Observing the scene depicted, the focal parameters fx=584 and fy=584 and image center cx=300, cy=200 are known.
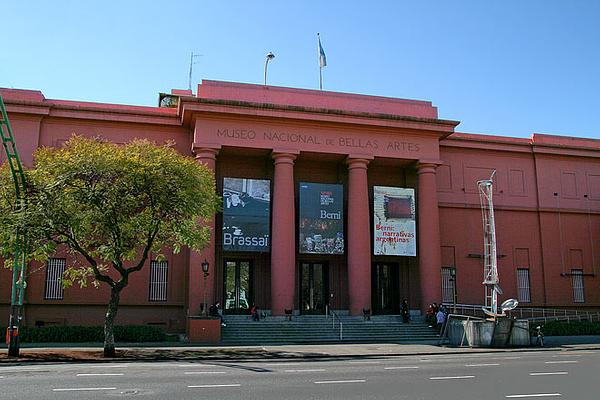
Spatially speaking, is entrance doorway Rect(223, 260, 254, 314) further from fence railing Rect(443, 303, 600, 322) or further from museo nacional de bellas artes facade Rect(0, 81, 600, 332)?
fence railing Rect(443, 303, 600, 322)

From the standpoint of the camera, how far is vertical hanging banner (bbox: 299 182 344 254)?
109ft

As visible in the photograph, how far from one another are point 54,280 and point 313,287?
48.5 ft

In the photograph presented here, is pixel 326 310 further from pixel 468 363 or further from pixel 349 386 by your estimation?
pixel 349 386

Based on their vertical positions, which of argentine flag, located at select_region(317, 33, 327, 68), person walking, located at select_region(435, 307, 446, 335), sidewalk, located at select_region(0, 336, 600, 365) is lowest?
sidewalk, located at select_region(0, 336, 600, 365)

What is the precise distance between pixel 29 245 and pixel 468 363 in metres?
16.0

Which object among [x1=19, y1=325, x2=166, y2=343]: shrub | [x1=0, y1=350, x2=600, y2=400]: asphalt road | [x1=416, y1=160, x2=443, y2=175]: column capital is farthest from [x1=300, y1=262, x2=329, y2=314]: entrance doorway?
[x1=0, y1=350, x2=600, y2=400]: asphalt road

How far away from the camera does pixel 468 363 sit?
18750 mm

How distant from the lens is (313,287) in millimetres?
35906

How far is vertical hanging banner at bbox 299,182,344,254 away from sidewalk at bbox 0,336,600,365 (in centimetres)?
792

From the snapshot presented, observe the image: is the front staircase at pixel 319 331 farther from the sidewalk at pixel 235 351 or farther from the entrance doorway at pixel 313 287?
the entrance doorway at pixel 313 287

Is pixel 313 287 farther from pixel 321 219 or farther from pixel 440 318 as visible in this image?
pixel 440 318

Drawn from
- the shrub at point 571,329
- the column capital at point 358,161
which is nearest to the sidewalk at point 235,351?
the shrub at point 571,329

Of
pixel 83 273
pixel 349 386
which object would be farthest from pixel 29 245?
pixel 349 386

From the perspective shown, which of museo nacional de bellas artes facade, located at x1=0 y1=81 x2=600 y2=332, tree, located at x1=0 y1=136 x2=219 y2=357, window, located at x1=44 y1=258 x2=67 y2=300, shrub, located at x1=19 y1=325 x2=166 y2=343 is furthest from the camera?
museo nacional de bellas artes facade, located at x1=0 y1=81 x2=600 y2=332
